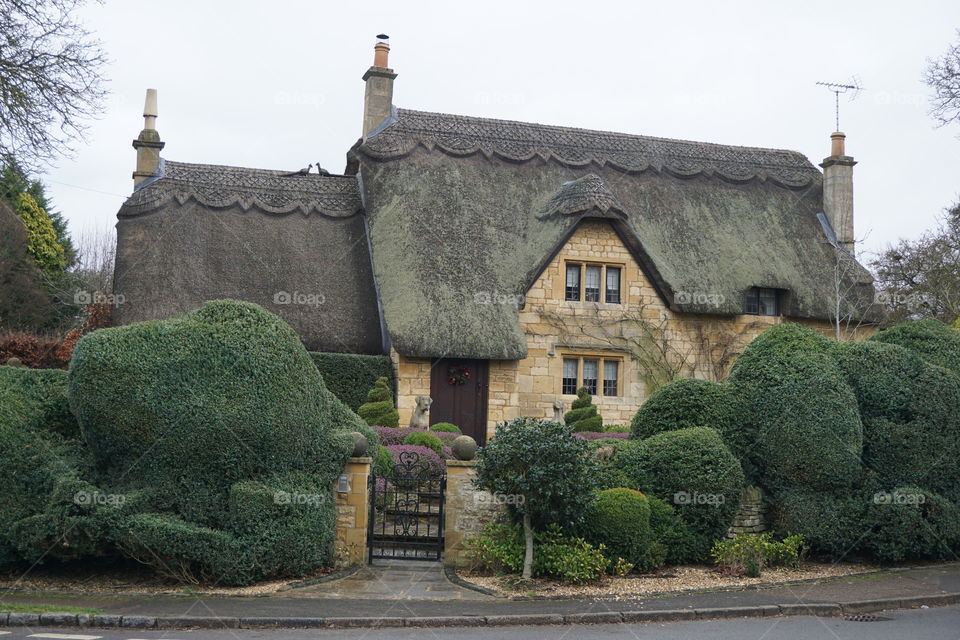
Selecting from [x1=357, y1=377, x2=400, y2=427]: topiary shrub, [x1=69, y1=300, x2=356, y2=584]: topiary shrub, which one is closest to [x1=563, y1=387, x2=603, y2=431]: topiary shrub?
[x1=357, y1=377, x2=400, y2=427]: topiary shrub

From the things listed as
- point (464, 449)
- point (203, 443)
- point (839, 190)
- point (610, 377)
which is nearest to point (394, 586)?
point (464, 449)

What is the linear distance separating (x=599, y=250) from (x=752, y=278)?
4311mm

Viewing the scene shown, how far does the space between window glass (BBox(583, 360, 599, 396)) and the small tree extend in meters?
11.7

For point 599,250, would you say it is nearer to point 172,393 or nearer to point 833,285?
point 833,285

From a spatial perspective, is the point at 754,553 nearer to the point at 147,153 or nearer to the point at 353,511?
the point at 353,511

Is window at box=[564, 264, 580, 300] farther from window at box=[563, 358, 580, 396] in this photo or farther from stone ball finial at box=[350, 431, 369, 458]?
stone ball finial at box=[350, 431, 369, 458]

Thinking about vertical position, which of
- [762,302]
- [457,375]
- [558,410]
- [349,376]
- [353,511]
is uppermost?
[762,302]

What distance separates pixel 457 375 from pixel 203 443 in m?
11.1

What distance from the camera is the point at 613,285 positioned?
23.2 meters

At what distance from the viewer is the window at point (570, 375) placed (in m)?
22.7

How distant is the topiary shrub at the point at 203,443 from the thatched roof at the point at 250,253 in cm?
1043

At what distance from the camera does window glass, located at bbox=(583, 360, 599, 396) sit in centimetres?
2289

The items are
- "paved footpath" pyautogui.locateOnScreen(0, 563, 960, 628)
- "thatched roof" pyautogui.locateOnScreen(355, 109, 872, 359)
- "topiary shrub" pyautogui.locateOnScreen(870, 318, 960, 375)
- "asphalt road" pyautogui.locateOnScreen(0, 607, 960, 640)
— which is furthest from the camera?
"thatched roof" pyautogui.locateOnScreen(355, 109, 872, 359)

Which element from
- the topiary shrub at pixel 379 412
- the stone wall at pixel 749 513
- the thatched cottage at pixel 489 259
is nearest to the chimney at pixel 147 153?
the thatched cottage at pixel 489 259
